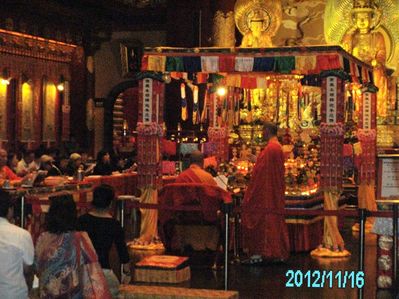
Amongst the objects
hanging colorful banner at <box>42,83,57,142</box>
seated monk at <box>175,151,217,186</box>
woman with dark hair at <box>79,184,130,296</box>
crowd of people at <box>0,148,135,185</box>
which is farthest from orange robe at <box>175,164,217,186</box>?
hanging colorful banner at <box>42,83,57,142</box>

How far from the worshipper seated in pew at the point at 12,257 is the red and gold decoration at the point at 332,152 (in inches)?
268

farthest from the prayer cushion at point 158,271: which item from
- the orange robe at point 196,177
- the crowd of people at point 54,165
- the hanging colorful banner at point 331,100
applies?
the crowd of people at point 54,165

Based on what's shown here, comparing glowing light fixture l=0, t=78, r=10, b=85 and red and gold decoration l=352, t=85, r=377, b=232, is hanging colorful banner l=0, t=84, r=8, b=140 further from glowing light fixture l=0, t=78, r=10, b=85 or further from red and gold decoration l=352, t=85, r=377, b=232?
red and gold decoration l=352, t=85, r=377, b=232

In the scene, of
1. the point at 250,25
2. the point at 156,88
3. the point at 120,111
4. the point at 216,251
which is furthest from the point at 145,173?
the point at 120,111

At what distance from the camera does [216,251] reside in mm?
11359

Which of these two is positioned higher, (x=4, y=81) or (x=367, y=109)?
(x=4, y=81)

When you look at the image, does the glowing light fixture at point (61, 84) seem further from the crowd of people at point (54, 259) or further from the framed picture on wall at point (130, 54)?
the crowd of people at point (54, 259)

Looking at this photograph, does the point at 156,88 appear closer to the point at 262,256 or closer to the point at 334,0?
the point at 262,256

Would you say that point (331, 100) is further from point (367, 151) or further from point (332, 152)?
point (367, 151)

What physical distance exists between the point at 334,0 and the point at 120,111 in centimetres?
715

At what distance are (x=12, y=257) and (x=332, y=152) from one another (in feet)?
23.3

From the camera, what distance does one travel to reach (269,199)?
1163 cm

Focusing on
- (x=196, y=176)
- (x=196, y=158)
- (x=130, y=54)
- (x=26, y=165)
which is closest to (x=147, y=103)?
(x=196, y=158)
